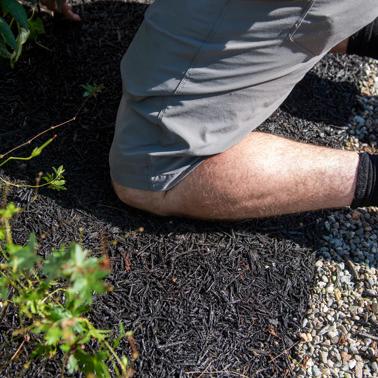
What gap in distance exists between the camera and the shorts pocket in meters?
2.02

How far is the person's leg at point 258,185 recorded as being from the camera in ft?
7.14

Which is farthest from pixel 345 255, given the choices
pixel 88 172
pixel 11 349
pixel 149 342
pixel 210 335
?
pixel 11 349

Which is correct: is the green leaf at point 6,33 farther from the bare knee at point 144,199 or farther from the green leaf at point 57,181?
the bare knee at point 144,199

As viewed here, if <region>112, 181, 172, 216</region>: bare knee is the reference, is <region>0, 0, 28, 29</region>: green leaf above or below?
above

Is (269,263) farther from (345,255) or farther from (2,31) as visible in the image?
(2,31)

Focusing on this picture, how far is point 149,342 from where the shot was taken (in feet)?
6.42

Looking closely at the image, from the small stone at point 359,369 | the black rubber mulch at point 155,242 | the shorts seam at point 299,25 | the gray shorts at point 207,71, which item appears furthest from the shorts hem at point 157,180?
the small stone at point 359,369

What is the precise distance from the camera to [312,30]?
2.08m

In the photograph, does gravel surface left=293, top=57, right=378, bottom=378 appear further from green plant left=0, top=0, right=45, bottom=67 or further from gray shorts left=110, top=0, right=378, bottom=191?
green plant left=0, top=0, right=45, bottom=67

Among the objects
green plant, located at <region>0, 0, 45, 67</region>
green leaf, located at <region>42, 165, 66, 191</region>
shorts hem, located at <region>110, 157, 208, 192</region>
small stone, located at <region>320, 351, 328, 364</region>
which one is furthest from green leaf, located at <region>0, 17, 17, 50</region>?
small stone, located at <region>320, 351, 328, 364</region>

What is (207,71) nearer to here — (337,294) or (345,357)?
(337,294)

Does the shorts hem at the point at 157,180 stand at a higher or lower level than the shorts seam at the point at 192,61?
lower

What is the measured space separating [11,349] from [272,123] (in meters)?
1.36

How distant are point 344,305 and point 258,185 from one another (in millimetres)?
497
